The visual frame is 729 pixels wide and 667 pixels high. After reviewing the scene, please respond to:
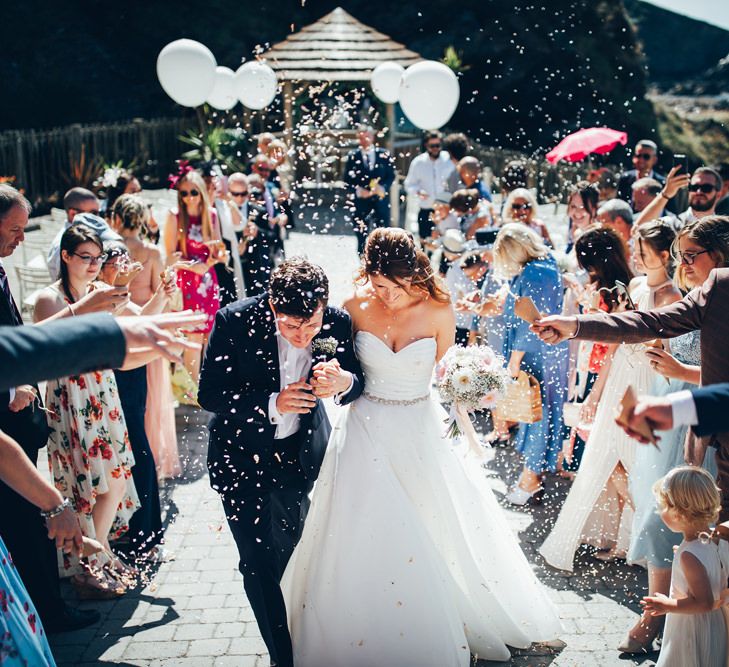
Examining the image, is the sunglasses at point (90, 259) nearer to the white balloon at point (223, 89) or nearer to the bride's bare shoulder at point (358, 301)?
the bride's bare shoulder at point (358, 301)

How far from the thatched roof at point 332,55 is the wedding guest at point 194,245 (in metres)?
8.69

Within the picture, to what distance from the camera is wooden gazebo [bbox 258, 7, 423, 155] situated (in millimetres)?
15203

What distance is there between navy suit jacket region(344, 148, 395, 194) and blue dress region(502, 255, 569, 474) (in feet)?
16.5

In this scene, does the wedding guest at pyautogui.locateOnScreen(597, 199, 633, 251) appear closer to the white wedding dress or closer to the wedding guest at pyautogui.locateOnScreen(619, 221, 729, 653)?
the wedding guest at pyautogui.locateOnScreen(619, 221, 729, 653)

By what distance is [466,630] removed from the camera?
385 cm

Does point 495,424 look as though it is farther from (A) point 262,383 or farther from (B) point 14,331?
(B) point 14,331

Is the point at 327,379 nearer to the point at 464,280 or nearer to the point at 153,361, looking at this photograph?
the point at 153,361

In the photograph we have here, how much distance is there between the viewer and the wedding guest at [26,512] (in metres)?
3.80

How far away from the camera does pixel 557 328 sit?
11.6ft

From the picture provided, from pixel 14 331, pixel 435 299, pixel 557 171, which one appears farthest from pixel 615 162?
pixel 14 331

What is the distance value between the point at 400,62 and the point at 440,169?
20.5 feet

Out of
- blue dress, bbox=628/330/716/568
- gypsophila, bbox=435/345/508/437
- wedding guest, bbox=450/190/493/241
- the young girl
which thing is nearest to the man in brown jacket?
the young girl

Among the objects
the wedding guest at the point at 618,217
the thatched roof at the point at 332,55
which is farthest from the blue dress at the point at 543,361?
the thatched roof at the point at 332,55

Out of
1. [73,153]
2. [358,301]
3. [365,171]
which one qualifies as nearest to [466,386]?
[358,301]
